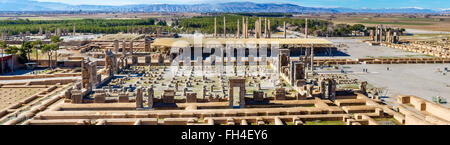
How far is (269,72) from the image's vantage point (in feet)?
159

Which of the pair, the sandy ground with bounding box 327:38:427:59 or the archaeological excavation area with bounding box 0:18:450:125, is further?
the sandy ground with bounding box 327:38:427:59

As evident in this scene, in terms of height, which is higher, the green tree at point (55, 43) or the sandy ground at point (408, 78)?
the green tree at point (55, 43)

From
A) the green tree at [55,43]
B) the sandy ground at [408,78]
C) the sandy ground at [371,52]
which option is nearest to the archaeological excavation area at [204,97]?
the sandy ground at [408,78]

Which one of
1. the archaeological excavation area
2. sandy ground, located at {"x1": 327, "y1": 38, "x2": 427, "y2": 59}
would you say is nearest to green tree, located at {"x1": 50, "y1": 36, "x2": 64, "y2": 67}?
the archaeological excavation area

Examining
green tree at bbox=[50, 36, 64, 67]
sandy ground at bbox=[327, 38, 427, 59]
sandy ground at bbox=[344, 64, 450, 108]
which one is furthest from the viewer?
sandy ground at bbox=[327, 38, 427, 59]

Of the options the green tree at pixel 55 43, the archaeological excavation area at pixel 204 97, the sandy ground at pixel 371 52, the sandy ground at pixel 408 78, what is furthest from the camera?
the sandy ground at pixel 371 52

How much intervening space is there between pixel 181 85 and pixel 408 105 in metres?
20.7

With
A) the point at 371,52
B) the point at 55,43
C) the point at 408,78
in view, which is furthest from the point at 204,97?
the point at 55,43

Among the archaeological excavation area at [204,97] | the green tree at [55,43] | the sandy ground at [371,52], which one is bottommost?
the archaeological excavation area at [204,97]

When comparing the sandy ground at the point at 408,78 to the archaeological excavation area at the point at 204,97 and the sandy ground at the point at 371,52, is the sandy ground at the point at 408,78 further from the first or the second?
the sandy ground at the point at 371,52

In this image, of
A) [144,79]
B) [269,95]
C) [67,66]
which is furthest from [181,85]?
[67,66]

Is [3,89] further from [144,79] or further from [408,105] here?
[408,105]

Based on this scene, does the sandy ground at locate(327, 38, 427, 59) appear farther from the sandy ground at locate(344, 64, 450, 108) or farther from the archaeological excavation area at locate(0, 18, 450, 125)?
the archaeological excavation area at locate(0, 18, 450, 125)

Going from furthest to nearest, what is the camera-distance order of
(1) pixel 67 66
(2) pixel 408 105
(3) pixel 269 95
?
(1) pixel 67 66 < (3) pixel 269 95 < (2) pixel 408 105
